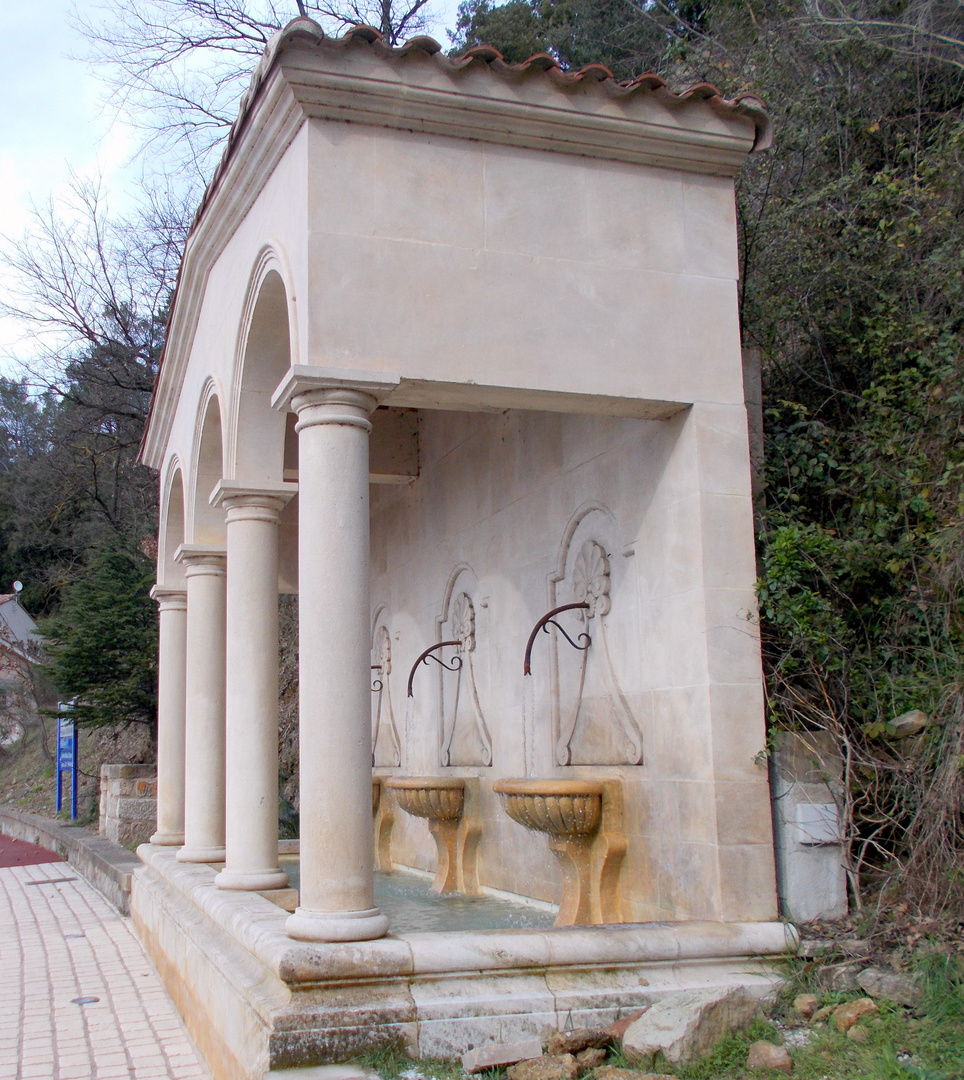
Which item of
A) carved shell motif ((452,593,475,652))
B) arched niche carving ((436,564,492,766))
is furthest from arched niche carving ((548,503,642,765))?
carved shell motif ((452,593,475,652))

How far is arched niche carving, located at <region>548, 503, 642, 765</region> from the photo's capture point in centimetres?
652

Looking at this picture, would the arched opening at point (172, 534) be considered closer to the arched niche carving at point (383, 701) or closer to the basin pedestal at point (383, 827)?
the arched niche carving at point (383, 701)

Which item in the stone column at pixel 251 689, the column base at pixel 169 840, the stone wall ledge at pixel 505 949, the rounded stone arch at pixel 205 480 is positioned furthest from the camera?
the column base at pixel 169 840

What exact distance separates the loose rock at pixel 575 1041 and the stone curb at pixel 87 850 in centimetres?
791

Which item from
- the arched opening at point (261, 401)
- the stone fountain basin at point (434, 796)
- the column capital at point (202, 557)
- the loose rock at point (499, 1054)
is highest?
the arched opening at point (261, 401)

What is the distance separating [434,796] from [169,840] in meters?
3.60

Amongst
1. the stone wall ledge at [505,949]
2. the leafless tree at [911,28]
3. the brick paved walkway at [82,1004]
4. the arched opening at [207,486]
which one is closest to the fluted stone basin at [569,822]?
the stone wall ledge at [505,949]

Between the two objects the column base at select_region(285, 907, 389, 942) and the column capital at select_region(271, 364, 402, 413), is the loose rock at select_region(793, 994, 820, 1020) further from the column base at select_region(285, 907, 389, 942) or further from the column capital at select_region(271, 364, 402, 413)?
the column capital at select_region(271, 364, 402, 413)

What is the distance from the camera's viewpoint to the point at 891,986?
16.0 feet

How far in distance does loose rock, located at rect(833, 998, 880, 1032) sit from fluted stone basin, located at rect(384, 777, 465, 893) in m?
4.40

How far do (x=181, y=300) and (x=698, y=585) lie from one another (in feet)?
19.0

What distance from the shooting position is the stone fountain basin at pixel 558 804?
20.5ft

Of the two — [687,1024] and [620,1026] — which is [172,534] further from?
[687,1024]

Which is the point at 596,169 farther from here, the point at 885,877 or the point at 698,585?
the point at 885,877
